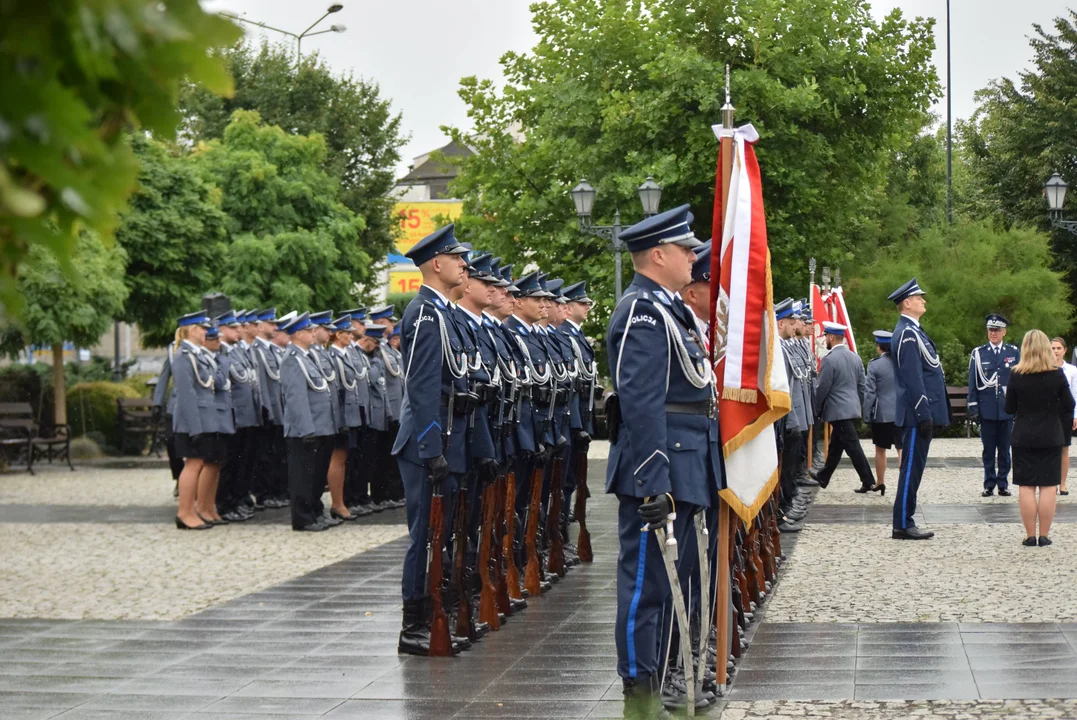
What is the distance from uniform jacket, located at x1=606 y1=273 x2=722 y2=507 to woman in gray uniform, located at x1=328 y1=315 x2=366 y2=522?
30.3 ft

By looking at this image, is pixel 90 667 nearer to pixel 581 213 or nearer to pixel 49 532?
pixel 49 532

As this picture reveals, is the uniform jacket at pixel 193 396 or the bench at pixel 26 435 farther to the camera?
the bench at pixel 26 435

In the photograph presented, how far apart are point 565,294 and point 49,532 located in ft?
19.8

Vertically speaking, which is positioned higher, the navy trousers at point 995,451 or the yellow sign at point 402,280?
the yellow sign at point 402,280

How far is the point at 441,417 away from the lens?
27.1ft

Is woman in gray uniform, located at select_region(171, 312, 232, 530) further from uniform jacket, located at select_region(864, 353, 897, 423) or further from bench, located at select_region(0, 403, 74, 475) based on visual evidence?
bench, located at select_region(0, 403, 74, 475)

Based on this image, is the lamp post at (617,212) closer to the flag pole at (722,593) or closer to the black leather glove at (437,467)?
the black leather glove at (437,467)

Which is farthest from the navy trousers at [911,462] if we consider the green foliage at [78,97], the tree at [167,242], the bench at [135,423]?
the tree at [167,242]

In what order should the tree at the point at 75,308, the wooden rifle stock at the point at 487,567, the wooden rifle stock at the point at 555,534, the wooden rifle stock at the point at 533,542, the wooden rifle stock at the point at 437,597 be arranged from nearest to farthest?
the wooden rifle stock at the point at 437,597 < the wooden rifle stock at the point at 487,567 < the wooden rifle stock at the point at 533,542 < the wooden rifle stock at the point at 555,534 < the tree at the point at 75,308

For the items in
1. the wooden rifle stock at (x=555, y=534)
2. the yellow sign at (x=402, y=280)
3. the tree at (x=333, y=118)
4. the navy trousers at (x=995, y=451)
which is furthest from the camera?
the yellow sign at (x=402, y=280)

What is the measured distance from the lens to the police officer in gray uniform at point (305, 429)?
47.2 feet

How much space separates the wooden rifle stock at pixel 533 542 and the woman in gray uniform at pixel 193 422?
572 centimetres

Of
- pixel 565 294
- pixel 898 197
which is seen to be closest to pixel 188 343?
pixel 565 294

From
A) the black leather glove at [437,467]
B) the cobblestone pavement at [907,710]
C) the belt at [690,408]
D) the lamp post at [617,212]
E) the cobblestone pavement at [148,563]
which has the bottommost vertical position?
the cobblestone pavement at [907,710]
